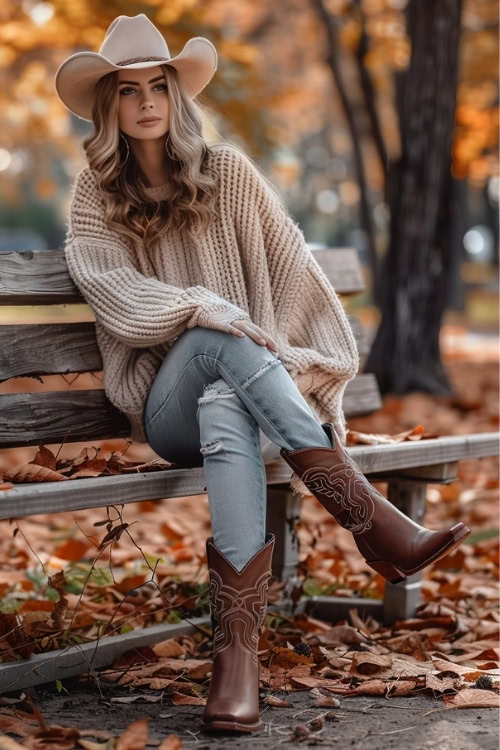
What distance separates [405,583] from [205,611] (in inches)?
26.3

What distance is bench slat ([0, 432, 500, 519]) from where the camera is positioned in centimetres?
231

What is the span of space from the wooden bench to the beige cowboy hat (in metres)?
0.51

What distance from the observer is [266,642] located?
3.00 m

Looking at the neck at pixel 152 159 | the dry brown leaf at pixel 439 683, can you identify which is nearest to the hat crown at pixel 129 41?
the neck at pixel 152 159

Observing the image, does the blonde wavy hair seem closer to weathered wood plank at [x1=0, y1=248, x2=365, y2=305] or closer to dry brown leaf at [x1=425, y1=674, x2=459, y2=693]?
weathered wood plank at [x1=0, y1=248, x2=365, y2=305]

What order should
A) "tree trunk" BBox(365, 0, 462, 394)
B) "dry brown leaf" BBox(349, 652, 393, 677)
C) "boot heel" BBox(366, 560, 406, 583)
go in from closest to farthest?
"boot heel" BBox(366, 560, 406, 583) < "dry brown leaf" BBox(349, 652, 393, 677) < "tree trunk" BBox(365, 0, 462, 394)

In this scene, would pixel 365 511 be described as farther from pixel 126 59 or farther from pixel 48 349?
pixel 126 59

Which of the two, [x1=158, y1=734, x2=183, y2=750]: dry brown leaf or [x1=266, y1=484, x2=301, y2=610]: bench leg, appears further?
[x1=266, y1=484, x2=301, y2=610]: bench leg

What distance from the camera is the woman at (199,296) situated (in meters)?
2.63

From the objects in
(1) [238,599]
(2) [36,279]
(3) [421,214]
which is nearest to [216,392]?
(1) [238,599]

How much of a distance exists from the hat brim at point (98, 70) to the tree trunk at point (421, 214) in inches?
161

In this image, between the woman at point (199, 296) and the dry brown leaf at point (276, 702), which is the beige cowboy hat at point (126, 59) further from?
the dry brown leaf at point (276, 702)

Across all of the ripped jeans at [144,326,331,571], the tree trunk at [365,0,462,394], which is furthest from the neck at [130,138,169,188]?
the tree trunk at [365,0,462,394]

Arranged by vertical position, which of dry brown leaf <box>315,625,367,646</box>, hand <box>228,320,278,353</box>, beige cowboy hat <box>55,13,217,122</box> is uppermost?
beige cowboy hat <box>55,13,217,122</box>
